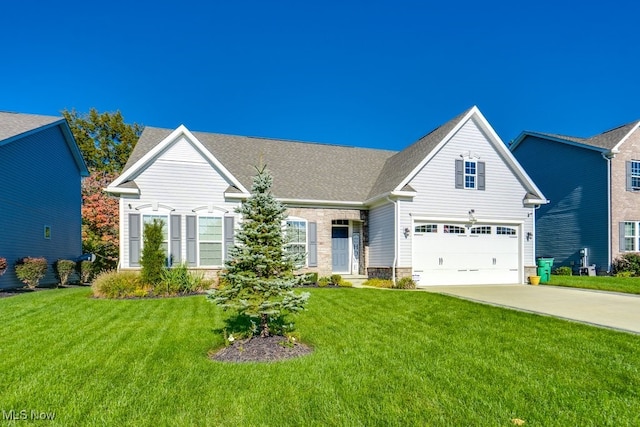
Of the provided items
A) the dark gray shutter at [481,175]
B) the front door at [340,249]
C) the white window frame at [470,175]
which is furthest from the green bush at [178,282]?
the dark gray shutter at [481,175]

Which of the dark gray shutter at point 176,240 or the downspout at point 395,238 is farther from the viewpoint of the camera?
the downspout at point 395,238

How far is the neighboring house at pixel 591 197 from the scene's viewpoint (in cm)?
1877

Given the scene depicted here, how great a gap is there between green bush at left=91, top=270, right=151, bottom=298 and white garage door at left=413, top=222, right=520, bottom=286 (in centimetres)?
952

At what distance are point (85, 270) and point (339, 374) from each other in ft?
58.3

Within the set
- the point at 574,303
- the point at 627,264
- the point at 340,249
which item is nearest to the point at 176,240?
the point at 340,249

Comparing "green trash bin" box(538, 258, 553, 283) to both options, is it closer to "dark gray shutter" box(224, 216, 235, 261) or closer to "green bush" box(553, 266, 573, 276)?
"green bush" box(553, 266, 573, 276)

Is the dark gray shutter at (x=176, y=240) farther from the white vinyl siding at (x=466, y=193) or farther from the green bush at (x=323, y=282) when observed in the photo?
the white vinyl siding at (x=466, y=193)

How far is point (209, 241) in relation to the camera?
14711 mm

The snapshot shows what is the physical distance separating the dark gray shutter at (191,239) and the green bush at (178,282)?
1.17 metres

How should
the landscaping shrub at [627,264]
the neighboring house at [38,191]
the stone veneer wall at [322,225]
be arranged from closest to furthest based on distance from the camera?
the neighboring house at [38,191] < the stone veneer wall at [322,225] < the landscaping shrub at [627,264]

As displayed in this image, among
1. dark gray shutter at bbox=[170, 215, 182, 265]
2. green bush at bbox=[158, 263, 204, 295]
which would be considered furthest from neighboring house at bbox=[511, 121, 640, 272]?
dark gray shutter at bbox=[170, 215, 182, 265]

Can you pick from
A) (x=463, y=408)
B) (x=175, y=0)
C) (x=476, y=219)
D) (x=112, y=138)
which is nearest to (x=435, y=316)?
(x=463, y=408)

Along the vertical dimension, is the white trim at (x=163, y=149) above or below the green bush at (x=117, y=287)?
above

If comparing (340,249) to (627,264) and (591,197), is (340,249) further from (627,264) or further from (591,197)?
(627,264)
